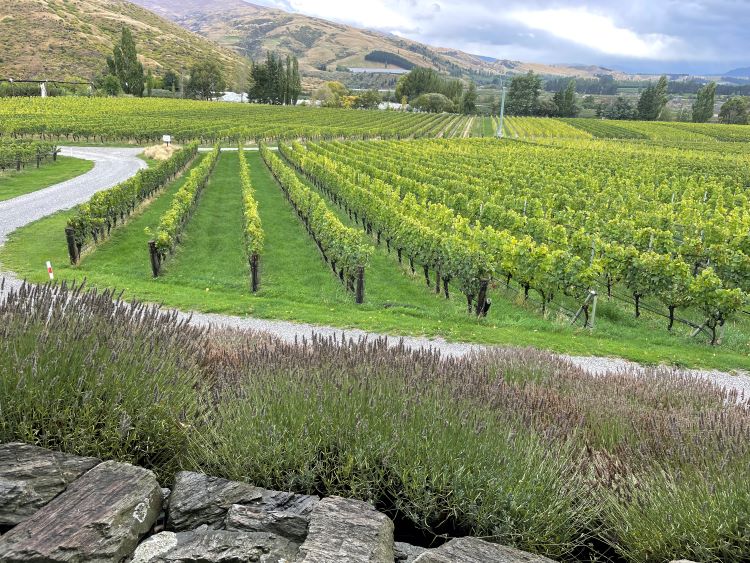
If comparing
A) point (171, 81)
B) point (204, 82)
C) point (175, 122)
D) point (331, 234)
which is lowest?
point (331, 234)

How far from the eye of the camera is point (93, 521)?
2.58 m

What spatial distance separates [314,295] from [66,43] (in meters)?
169

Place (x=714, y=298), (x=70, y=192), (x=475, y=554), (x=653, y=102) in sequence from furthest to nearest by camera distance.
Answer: (x=653, y=102) < (x=70, y=192) < (x=714, y=298) < (x=475, y=554)

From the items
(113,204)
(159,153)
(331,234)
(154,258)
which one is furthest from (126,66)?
(331,234)

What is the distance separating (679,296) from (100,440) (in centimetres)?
1351

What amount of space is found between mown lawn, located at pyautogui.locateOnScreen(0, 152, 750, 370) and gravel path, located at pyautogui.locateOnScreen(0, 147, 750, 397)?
15.4 inches

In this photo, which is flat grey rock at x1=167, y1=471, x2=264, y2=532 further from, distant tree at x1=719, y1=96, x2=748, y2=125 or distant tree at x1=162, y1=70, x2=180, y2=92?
distant tree at x1=719, y1=96, x2=748, y2=125

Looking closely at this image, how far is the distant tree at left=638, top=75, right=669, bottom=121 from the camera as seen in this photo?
12500 cm

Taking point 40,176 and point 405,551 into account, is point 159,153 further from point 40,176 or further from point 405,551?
point 405,551

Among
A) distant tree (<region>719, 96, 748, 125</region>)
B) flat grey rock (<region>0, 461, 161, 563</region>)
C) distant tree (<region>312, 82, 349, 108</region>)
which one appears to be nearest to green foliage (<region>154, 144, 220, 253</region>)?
flat grey rock (<region>0, 461, 161, 563</region>)

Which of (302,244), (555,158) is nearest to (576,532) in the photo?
(302,244)

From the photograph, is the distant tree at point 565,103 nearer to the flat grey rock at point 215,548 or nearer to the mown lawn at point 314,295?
the mown lawn at point 314,295

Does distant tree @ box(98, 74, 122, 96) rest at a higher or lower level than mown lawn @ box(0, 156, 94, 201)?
higher

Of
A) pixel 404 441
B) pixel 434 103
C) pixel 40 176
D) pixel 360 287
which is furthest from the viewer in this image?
pixel 434 103
